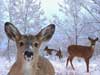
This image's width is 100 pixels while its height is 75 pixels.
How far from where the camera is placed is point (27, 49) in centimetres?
387

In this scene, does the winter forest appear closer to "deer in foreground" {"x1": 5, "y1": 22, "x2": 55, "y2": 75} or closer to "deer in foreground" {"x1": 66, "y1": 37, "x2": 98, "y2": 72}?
"deer in foreground" {"x1": 66, "y1": 37, "x2": 98, "y2": 72}

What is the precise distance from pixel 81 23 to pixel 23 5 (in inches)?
84.5

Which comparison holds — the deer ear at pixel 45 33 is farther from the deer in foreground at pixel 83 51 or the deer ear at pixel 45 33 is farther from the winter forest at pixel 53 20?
the winter forest at pixel 53 20

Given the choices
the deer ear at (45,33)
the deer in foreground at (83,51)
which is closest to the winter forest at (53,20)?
the deer in foreground at (83,51)

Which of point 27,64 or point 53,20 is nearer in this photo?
point 27,64

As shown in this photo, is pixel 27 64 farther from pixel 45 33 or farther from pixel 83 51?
pixel 83 51

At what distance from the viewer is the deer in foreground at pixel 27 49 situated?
3900 millimetres

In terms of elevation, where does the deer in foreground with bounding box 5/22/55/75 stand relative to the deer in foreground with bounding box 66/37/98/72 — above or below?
above

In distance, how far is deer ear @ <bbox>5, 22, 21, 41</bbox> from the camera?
4.07m

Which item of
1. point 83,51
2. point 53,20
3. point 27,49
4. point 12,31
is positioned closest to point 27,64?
point 27,49

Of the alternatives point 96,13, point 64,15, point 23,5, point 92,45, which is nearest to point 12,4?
point 23,5

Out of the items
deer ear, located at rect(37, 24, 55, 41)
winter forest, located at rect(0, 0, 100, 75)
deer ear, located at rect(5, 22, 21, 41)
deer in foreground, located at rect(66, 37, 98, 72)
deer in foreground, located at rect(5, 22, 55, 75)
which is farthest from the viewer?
winter forest, located at rect(0, 0, 100, 75)

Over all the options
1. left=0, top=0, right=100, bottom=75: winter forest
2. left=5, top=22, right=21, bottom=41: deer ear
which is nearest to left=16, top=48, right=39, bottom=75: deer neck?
left=5, top=22, right=21, bottom=41: deer ear

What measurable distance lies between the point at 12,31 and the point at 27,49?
32cm
